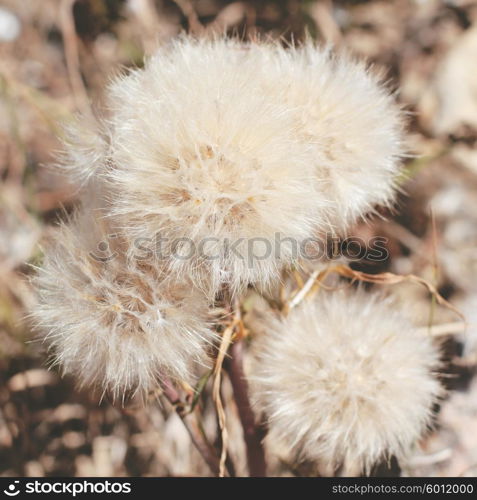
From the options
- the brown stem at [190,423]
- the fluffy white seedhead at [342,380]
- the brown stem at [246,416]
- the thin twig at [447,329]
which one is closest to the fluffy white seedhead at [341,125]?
the fluffy white seedhead at [342,380]

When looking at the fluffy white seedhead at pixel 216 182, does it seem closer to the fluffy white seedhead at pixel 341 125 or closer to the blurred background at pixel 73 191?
the fluffy white seedhead at pixel 341 125

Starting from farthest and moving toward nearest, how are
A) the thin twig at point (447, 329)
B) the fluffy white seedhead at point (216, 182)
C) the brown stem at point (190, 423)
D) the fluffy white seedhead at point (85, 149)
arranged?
the thin twig at point (447, 329) → the brown stem at point (190, 423) → the fluffy white seedhead at point (85, 149) → the fluffy white seedhead at point (216, 182)

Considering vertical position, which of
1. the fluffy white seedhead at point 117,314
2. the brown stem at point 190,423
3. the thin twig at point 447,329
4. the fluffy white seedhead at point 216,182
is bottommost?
the thin twig at point 447,329

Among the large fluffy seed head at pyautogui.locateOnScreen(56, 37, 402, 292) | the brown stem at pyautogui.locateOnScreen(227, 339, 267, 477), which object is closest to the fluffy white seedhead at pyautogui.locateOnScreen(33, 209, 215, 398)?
the large fluffy seed head at pyautogui.locateOnScreen(56, 37, 402, 292)

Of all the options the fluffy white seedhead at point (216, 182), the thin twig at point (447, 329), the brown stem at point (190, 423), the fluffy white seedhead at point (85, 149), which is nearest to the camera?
the fluffy white seedhead at point (216, 182)

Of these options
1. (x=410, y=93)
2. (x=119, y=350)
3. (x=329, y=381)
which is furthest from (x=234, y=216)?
(x=410, y=93)

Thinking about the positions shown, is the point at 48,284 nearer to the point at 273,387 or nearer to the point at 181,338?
the point at 181,338
